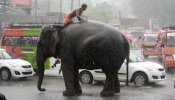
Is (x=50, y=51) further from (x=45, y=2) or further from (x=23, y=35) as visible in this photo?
(x=45, y=2)

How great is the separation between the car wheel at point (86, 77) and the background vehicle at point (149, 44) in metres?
23.1

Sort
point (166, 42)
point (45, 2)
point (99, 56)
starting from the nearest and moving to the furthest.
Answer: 1. point (99, 56)
2. point (166, 42)
3. point (45, 2)

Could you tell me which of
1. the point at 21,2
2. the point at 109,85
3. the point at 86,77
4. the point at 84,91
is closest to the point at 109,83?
the point at 109,85

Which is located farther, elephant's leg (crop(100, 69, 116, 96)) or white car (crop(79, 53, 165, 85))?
white car (crop(79, 53, 165, 85))

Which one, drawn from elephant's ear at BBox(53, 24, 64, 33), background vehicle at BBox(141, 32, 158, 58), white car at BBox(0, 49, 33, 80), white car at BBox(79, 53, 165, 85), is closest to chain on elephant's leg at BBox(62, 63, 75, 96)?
elephant's ear at BBox(53, 24, 64, 33)

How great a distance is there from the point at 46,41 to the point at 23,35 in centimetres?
827

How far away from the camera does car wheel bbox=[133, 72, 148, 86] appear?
64.3ft

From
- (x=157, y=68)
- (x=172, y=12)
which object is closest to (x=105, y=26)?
(x=157, y=68)

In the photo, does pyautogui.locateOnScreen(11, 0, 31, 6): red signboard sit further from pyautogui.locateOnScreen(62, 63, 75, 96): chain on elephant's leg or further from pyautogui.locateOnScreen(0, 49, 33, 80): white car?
pyautogui.locateOnScreen(62, 63, 75, 96): chain on elephant's leg

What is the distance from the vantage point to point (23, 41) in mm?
24406

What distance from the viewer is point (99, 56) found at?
1549cm

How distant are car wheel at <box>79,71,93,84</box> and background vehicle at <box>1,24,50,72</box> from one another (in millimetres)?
3993

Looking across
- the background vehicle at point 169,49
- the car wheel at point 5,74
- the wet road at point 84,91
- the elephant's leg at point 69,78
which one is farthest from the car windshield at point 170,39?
the elephant's leg at point 69,78

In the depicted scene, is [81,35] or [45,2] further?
[45,2]
